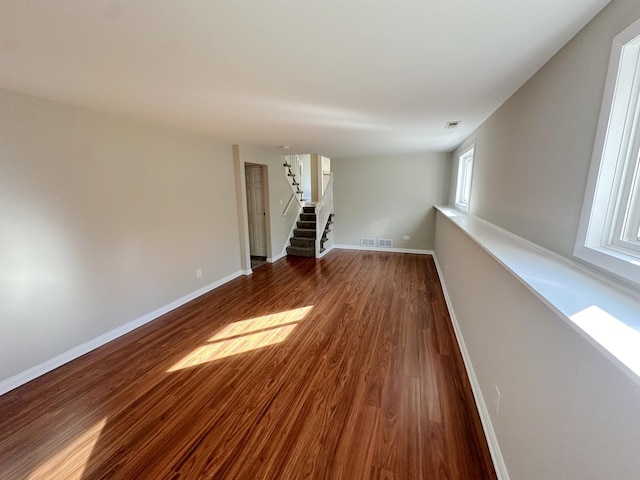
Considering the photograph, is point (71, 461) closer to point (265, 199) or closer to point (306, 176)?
point (265, 199)

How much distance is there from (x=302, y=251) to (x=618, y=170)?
17.2 ft

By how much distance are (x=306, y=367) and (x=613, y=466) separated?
187 centimetres

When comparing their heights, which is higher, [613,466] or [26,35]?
[26,35]

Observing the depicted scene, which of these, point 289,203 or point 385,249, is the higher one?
point 289,203

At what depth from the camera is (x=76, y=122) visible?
232 centimetres

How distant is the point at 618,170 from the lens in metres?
1.11

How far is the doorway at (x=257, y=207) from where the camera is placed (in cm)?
536

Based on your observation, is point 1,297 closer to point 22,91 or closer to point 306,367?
point 22,91

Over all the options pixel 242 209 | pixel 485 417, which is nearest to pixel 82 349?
pixel 242 209

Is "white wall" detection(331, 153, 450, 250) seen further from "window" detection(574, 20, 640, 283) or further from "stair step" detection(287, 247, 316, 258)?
"window" detection(574, 20, 640, 283)

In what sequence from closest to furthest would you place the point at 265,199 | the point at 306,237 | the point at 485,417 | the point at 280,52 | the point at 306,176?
the point at 280,52, the point at 485,417, the point at 265,199, the point at 306,237, the point at 306,176

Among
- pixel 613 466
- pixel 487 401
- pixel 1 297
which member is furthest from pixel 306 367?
pixel 1 297

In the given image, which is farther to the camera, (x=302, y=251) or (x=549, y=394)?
(x=302, y=251)

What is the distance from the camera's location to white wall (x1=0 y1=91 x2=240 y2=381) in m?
2.02
